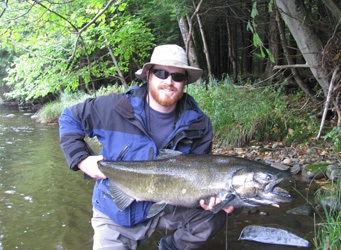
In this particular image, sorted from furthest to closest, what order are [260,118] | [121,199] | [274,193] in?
[260,118], [121,199], [274,193]

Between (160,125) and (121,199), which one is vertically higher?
(160,125)

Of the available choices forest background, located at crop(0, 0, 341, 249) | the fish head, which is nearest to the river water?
forest background, located at crop(0, 0, 341, 249)

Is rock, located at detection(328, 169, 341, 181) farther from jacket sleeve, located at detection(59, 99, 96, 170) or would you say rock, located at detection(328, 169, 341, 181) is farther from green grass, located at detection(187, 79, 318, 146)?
jacket sleeve, located at detection(59, 99, 96, 170)

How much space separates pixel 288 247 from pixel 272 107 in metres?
4.94

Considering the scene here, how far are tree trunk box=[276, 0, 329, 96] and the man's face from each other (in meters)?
2.95

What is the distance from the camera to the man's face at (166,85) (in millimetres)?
3273

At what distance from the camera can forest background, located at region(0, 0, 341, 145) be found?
5727 mm

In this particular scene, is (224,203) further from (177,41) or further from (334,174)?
(177,41)

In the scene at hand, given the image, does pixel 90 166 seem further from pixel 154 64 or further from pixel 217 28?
pixel 217 28

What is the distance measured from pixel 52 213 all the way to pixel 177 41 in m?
14.2

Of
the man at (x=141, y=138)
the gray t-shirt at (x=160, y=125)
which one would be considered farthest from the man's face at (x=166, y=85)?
the gray t-shirt at (x=160, y=125)

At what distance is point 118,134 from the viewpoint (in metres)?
3.23

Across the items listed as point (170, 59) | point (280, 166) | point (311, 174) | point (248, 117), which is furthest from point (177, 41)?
point (170, 59)

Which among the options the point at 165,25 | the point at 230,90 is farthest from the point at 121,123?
the point at 165,25
